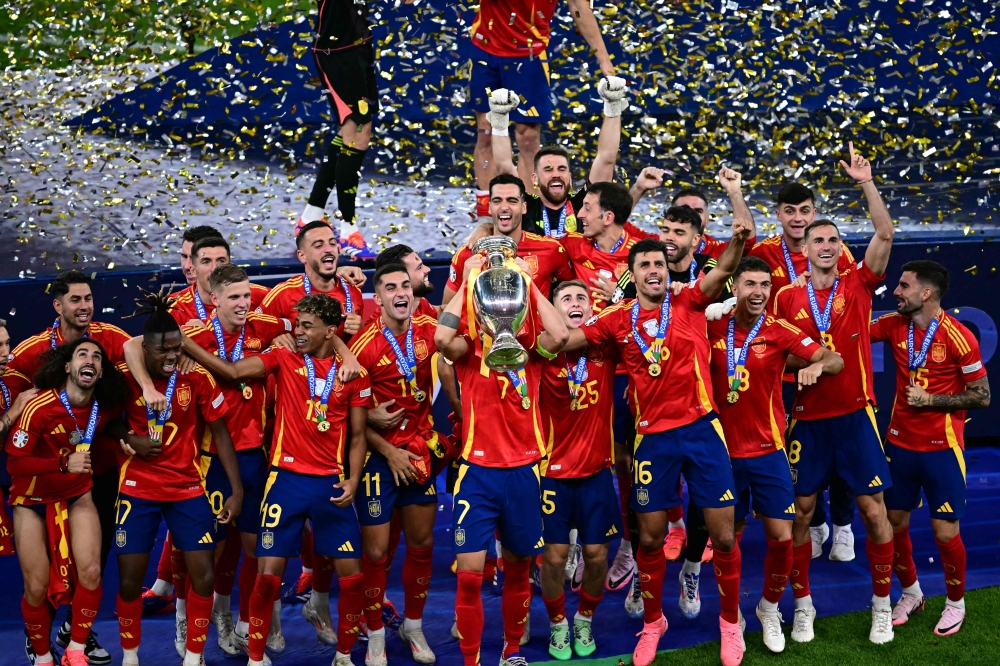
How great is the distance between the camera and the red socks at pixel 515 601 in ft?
17.0

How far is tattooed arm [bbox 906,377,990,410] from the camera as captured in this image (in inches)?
228

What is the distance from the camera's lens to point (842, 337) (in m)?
6.09

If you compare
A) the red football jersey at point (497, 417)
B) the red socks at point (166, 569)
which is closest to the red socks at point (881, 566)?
the red football jersey at point (497, 417)

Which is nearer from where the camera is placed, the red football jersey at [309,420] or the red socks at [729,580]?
the red football jersey at [309,420]

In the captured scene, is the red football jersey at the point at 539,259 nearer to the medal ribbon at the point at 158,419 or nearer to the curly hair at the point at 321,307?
the curly hair at the point at 321,307

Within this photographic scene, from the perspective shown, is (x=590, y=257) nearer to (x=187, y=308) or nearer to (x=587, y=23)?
(x=187, y=308)

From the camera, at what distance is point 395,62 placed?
1006cm

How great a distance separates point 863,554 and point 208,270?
13.7 ft

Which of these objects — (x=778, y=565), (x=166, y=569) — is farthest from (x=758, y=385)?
(x=166, y=569)

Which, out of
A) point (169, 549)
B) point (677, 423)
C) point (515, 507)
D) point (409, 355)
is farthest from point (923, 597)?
point (169, 549)

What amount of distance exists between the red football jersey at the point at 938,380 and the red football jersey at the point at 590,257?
1556mm

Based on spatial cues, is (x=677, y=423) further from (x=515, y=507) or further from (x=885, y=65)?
(x=885, y=65)

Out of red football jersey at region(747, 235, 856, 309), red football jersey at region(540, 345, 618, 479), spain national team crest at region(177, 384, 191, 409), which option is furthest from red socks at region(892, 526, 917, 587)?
spain national team crest at region(177, 384, 191, 409)

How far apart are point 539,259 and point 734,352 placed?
1133 mm
